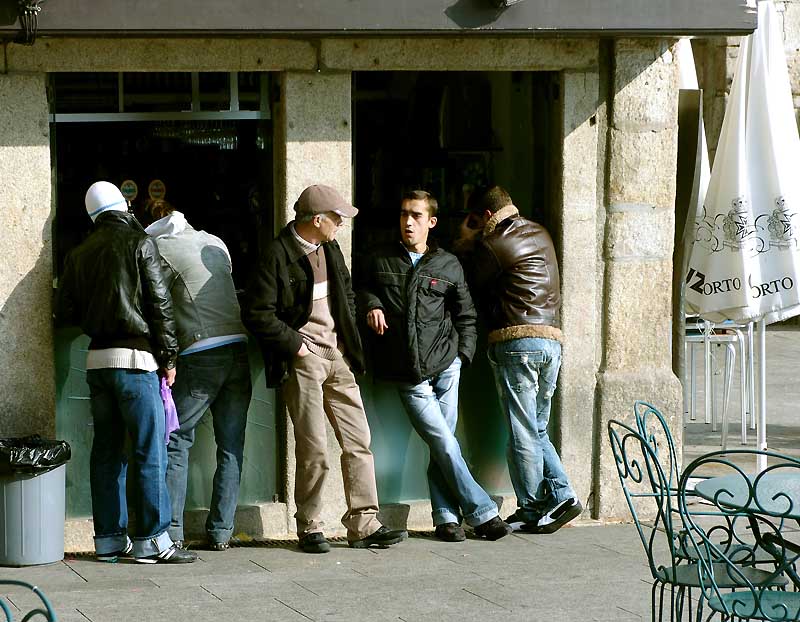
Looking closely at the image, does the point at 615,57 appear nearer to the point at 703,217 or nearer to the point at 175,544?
the point at 703,217

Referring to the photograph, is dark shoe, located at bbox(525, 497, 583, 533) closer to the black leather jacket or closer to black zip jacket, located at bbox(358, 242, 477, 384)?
black zip jacket, located at bbox(358, 242, 477, 384)

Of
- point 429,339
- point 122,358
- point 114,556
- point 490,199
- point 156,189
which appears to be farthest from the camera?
point 156,189

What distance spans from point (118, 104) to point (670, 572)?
4052 millimetres

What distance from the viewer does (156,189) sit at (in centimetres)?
790

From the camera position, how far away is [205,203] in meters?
7.95

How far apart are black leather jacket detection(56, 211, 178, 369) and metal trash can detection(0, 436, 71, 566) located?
23.6 inches

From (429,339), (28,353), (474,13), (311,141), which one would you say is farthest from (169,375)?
(474,13)

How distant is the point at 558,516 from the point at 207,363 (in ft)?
6.92

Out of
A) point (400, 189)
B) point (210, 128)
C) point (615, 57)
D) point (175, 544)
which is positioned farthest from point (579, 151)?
point (175, 544)

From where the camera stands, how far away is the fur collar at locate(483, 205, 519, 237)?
25.4 ft

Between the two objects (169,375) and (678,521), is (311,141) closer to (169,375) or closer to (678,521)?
(169,375)

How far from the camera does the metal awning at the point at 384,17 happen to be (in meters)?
6.95

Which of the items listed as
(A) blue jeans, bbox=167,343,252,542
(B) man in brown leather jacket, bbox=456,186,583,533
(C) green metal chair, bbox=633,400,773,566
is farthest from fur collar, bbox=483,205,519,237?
(A) blue jeans, bbox=167,343,252,542

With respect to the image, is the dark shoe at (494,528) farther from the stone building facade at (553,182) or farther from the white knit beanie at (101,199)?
the white knit beanie at (101,199)
